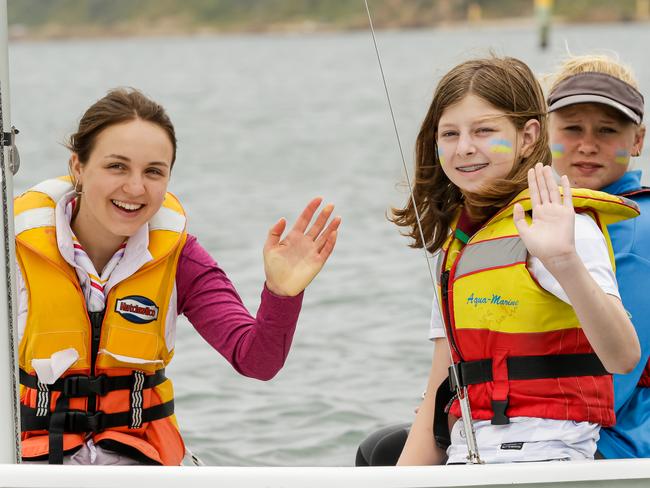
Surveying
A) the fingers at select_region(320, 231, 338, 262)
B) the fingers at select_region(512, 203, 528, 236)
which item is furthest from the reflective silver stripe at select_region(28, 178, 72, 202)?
the fingers at select_region(512, 203, 528, 236)

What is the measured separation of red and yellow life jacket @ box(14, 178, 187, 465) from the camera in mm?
2475

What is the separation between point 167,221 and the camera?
2.64 m

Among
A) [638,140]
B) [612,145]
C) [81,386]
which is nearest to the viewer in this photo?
[81,386]

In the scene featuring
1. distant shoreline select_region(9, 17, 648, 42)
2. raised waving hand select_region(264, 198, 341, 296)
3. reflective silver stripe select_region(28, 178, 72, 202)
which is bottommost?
raised waving hand select_region(264, 198, 341, 296)

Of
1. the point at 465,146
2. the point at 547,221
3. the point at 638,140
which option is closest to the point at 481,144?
the point at 465,146

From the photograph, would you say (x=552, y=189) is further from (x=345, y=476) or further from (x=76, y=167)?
(x=76, y=167)

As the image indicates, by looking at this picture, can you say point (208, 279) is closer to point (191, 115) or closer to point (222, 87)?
point (191, 115)

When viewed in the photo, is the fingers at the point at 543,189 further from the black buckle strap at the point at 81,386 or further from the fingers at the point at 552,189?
the black buckle strap at the point at 81,386

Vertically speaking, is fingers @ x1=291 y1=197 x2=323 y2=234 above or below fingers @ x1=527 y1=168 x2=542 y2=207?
below

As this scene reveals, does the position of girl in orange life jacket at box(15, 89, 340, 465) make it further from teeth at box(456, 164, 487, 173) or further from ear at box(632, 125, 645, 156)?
ear at box(632, 125, 645, 156)

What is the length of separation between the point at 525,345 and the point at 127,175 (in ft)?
2.92

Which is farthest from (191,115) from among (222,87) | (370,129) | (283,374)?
(283,374)

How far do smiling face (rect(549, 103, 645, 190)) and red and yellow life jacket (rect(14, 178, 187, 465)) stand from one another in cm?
97

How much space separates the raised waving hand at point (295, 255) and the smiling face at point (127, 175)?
275mm
